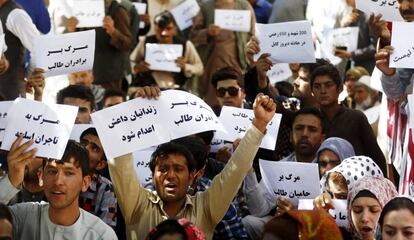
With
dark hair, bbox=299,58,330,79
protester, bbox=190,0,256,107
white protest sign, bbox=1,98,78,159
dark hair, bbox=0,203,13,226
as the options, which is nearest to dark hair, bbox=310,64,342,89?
dark hair, bbox=299,58,330,79

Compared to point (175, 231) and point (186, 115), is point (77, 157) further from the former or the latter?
point (175, 231)

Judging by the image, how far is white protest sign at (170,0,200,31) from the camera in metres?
13.5

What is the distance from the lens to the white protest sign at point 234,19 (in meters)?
13.1

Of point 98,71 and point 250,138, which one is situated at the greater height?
point 250,138

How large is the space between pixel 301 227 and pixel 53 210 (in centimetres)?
204

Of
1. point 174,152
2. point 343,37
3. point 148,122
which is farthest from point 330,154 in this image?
point 343,37

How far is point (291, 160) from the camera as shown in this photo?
28.9ft

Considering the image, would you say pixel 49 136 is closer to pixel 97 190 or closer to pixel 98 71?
pixel 97 190

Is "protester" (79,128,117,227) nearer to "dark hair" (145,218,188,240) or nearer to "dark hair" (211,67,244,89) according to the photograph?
"dark hair" (145,218,188,240)

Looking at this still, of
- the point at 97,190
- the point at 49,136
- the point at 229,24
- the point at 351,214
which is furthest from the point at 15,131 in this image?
the point at 229,24

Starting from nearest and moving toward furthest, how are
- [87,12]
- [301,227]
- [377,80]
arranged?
[301,227]
[377,80]
[87,12]

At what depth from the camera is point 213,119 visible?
7.39 meters

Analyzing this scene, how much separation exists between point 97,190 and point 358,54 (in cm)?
621

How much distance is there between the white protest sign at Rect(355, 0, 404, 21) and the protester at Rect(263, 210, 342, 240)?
4.16 m
